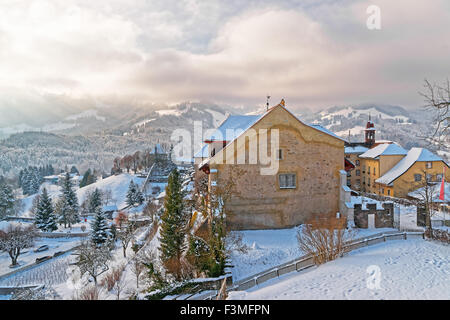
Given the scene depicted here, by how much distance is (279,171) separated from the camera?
21812 mm

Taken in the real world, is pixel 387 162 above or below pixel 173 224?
above

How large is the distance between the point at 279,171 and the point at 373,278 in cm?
1207

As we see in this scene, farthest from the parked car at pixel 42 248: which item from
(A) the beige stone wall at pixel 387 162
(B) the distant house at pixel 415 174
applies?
(A) the beige stone wall at pixel 387 162

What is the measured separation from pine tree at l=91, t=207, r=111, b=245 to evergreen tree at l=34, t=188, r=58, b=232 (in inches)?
954

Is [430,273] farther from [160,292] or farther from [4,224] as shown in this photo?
[4,224]

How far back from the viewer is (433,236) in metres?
16.8

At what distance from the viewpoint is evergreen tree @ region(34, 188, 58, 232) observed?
58537 mm

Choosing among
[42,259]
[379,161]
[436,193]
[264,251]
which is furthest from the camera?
[379,161]

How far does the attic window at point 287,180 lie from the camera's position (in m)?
22.0

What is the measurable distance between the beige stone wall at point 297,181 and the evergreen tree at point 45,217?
5576 cm

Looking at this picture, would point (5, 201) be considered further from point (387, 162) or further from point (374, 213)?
point (387, 162)

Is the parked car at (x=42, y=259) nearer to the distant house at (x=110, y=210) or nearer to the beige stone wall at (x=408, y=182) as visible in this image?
the distant house at (x=110, y=210)

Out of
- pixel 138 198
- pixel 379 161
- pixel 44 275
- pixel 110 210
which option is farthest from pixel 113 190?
pixel 379 161
